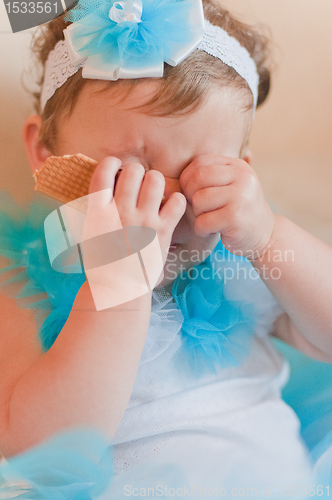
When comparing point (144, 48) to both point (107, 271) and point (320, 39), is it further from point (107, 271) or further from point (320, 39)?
point (320, 39)

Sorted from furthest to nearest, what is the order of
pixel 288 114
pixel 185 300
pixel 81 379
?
pixel 288 114 < pixel 185 300 < pixel 81 379

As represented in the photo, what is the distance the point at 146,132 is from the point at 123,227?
0.53 feet

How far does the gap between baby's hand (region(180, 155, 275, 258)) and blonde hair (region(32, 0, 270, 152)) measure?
0.33ft

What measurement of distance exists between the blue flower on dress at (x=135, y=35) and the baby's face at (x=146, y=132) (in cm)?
3

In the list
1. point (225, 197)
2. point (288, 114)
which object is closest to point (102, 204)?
point (225, 197)

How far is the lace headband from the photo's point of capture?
61 centimetres

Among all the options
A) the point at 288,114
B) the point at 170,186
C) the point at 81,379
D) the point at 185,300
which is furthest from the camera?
the point at 288,114

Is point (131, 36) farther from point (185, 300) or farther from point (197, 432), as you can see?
point (197, 432)

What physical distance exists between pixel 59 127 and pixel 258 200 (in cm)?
38

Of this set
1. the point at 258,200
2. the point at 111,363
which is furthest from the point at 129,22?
the point at 111,363

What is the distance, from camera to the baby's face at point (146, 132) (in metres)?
0.64

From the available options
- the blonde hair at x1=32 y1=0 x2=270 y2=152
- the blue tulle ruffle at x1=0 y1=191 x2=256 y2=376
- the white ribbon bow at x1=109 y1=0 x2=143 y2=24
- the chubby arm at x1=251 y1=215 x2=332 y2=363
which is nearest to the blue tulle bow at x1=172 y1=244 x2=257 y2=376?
the blue tulle ruffle at x1=0 y1=191 x2=256 y2=376

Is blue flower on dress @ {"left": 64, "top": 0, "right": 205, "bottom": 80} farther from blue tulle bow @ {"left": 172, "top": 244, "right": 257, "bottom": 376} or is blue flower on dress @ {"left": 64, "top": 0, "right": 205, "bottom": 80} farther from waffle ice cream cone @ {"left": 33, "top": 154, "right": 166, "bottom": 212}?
blue tulle bow @ {"left": 172, "top": 244, "right": 257, "bottom": 376}

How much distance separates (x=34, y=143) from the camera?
0.79 metres
